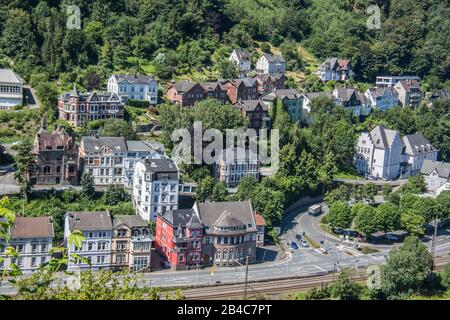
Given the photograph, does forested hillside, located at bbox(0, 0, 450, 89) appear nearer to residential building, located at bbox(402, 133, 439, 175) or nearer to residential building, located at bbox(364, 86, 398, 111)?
residential building, located at bbox(364, 86, 398, 111)

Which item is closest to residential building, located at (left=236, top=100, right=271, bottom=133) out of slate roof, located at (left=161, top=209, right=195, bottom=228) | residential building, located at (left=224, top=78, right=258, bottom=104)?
residential building, located at (left=224, top=78, right=258, bottom=104)

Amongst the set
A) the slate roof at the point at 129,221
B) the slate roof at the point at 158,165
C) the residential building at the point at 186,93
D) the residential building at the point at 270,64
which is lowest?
the slate roof at the point at 129,221

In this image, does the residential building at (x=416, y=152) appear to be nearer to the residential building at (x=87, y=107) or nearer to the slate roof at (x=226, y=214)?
the slate roof at (x=226, y=214)

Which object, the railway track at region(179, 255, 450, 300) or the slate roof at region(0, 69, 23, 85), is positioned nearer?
the railway track at region(179, 255, 450, 300)

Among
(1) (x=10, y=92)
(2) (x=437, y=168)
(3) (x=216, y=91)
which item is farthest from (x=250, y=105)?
(1) (x=10, y=92)

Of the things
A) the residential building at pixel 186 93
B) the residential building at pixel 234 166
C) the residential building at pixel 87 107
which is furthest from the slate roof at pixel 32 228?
the residential building at pixel 186 93

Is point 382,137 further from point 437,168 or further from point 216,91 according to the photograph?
point 216,91
